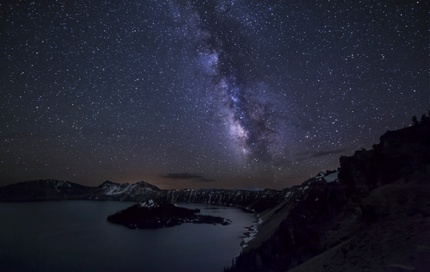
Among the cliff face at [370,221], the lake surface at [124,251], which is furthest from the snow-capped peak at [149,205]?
the cliff face at [370,221]

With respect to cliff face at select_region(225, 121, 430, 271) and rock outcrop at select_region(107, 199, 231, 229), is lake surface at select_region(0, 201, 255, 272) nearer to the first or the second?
rock outcrop at select_region(107, 199, 231, 229)

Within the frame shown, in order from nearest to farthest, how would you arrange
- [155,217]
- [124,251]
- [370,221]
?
[370,221] → [124,251] → [155,217]

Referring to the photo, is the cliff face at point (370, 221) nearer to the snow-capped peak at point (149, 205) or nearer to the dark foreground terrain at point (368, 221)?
the dark foreground terrain at point (368, 221)

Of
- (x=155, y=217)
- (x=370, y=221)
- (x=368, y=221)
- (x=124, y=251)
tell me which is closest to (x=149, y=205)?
(x=155, y=217)

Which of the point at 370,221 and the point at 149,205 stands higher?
the point at 370,221

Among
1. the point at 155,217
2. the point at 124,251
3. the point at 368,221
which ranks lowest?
the point at 124,251

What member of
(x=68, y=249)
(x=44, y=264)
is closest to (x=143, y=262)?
(x=44, y=264)

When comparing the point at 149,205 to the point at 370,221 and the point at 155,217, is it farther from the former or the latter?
the point at 370,221

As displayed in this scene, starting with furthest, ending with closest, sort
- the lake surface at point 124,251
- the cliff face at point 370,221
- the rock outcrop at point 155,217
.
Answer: the rock outcrop at point 155,217 → the lake surface at point 124,251 → the cliff face at point 370,221
